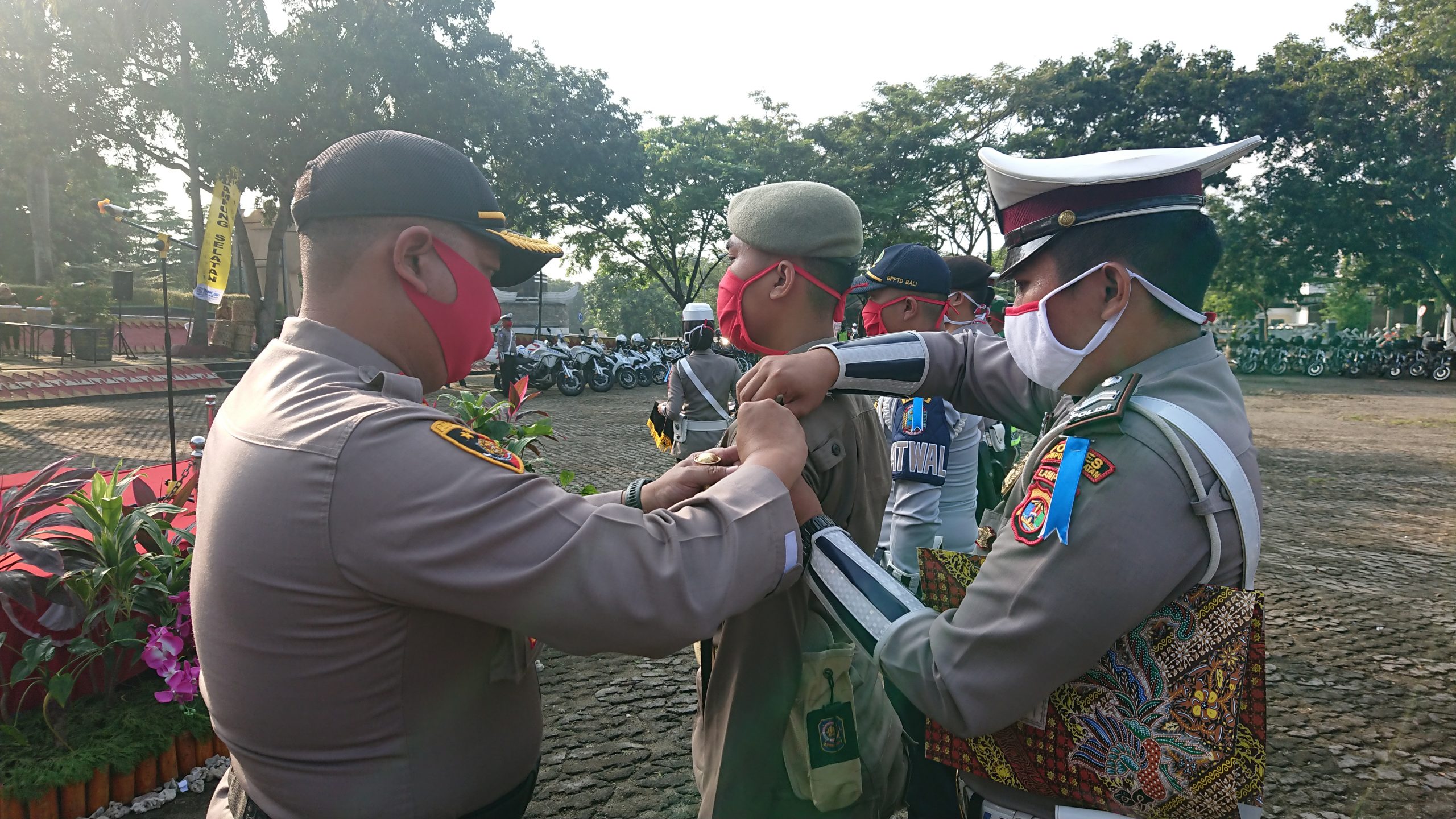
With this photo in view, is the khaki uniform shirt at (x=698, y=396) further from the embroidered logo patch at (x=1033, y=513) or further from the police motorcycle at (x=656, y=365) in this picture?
the police motorcycle at (x=656, y=365)

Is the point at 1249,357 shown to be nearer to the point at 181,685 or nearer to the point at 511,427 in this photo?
the point at 511,427

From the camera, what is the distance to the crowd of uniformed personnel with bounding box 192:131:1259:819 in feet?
3.80

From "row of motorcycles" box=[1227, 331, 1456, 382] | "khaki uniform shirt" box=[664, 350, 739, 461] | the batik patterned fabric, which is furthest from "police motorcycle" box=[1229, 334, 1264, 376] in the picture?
the batik patterned fabric

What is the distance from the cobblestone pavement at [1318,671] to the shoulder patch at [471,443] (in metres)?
2.37

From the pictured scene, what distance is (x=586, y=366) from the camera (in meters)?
19.9

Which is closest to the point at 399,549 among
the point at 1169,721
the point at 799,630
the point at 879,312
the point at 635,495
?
the point at 635,495

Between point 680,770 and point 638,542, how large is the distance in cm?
266

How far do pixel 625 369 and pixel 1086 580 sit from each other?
20731 mm

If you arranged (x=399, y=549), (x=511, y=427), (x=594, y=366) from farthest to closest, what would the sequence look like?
(x=594, y=366) → (x=511, y=427) → (x=399, y=549)

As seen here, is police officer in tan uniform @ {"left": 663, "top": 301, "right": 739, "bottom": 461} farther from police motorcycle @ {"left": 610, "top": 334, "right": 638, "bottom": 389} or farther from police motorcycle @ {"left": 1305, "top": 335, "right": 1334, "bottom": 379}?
police motorcycle @ {"left": 1305, "top": 335, "right": 1334, "bottom": 379}

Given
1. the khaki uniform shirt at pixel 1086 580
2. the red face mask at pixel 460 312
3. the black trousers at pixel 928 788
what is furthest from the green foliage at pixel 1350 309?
Result: the red face mask at pixel 460 312

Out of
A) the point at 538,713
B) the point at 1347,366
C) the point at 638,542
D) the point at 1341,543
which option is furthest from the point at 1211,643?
the point at 1347,366

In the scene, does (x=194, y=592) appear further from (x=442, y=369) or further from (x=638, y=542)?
(x=638, y=542)

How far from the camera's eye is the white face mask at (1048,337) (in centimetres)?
133
